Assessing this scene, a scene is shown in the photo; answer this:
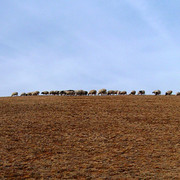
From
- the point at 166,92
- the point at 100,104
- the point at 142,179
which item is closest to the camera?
the point at 142,179

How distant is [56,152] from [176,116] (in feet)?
47.2

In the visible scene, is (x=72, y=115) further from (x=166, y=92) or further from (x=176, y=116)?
(x=166, y=92)

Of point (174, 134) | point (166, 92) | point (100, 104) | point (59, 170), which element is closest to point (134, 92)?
point (166, 92)

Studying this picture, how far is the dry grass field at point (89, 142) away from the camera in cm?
1206

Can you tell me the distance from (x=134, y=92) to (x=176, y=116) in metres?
25.8

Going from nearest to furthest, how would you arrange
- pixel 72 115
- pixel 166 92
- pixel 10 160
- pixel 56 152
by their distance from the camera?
pixel 10 160
pixel 56 152
pixel 72 115
pixel 166 92

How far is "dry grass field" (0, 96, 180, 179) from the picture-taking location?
39.6 feet

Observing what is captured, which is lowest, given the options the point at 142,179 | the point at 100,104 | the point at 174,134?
the point at 142,179

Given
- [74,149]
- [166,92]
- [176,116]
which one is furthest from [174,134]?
[166,92]

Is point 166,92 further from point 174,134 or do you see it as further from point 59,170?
point 59,170

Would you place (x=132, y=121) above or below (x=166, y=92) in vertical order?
below

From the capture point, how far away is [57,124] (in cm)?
2086

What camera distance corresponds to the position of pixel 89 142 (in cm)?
1673

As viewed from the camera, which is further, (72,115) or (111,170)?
(72,115)
